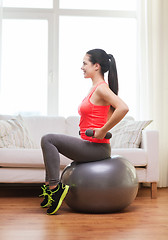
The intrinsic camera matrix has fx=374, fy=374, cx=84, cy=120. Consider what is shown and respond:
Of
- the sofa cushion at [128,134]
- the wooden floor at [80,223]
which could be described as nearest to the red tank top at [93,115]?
the wooden floor at [80,223]

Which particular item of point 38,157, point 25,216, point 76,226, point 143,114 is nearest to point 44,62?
point 143,114

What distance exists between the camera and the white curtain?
447 centimetres

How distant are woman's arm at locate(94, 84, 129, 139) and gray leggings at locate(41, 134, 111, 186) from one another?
13 cm

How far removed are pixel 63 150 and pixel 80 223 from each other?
0.54m

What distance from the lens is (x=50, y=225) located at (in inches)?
88.4

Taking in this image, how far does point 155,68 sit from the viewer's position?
4.52 m

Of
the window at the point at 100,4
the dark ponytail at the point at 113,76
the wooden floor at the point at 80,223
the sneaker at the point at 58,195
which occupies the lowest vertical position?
the wooden floor at the point at 80,223

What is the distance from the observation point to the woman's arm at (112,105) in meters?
2.46

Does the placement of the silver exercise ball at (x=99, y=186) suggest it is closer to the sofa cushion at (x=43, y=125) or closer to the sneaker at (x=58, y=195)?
the sneaker at (x=58, y=195)

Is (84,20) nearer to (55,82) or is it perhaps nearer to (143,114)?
(55,82)

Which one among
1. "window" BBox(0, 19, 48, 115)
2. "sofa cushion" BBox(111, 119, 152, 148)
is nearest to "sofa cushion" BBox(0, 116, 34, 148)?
"window" BBox(0, 19, 48, 115)

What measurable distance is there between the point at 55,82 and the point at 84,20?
891 mm

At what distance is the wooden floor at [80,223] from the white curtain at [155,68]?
4.64 feet

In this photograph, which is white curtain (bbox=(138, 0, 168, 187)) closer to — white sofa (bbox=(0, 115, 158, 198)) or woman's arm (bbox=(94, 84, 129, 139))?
white sofa (bbox=(0, 115, 158, 198))
